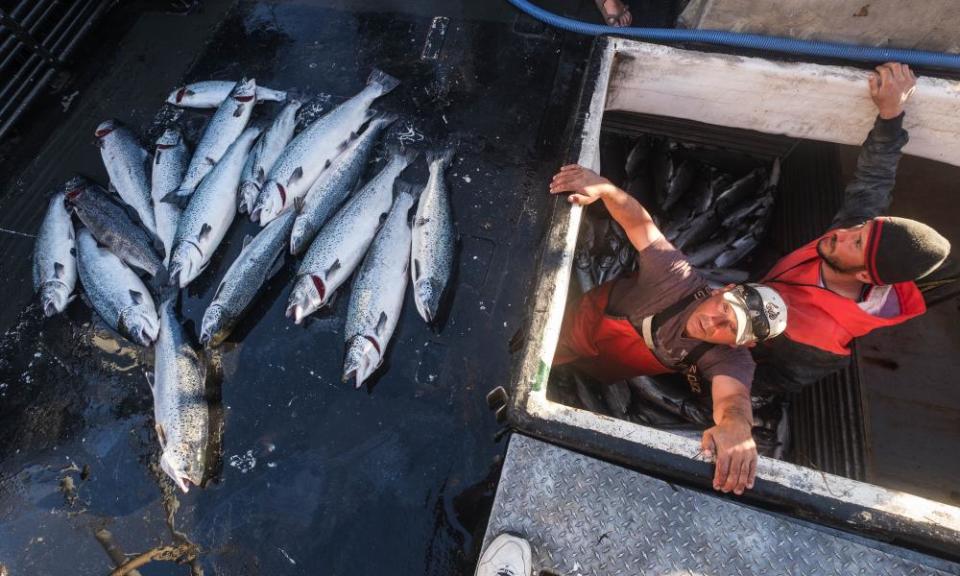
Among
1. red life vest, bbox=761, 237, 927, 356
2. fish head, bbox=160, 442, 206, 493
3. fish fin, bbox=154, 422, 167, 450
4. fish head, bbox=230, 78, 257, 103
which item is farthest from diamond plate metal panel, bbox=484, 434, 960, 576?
fish head, bbox=230, 78, 257, 103

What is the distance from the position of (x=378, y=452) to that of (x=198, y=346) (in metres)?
1.59

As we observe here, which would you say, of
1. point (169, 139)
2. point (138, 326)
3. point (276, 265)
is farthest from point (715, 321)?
point (169, 139)

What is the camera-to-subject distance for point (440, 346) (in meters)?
3.65

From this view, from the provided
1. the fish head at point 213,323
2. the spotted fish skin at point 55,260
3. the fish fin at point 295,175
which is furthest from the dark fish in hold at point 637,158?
the spotted fish skin at point 55,260

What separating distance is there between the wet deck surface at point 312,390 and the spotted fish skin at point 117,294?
24cm

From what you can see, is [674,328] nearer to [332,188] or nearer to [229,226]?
[332,188]

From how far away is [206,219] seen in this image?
392 cm

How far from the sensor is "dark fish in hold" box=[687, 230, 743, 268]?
185 inches

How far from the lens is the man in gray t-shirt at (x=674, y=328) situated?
255 cm

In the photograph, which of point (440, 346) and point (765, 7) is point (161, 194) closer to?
point (440, 346)

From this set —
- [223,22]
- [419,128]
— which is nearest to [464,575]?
[419,128]

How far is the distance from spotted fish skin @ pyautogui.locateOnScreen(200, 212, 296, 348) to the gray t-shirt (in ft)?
8.63

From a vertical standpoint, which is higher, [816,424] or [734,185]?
[734,185]

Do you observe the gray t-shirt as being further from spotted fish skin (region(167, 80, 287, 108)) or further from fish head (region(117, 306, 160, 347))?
spotted fish skin (region(167, 80, 287, 108))
